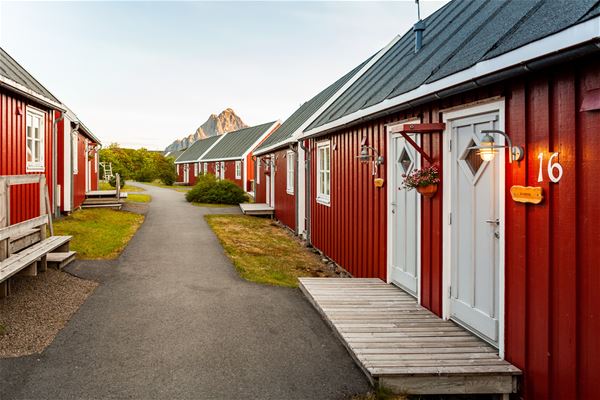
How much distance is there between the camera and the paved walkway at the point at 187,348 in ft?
14.0

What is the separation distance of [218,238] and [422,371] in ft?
31.6

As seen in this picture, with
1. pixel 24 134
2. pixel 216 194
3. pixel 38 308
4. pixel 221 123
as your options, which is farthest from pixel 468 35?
pixel 221 123

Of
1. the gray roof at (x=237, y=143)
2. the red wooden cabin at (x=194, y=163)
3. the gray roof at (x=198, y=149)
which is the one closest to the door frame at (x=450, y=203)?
the gray roof at (x=237, y=143)

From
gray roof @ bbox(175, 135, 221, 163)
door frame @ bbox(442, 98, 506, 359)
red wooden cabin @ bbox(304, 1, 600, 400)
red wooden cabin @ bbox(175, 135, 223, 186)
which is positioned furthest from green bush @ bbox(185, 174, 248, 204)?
gray roof @ bbox(175, 135, 221, 163)

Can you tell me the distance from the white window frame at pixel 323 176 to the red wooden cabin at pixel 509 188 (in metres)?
3.25

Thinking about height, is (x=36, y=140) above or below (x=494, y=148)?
above

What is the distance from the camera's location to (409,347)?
4.70 meters

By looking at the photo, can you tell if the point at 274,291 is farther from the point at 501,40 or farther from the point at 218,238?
the point at 218,238

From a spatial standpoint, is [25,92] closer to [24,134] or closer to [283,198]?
[24,134]

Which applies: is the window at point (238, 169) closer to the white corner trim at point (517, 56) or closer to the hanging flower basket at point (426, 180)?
the white corner trim at point (517, 56)

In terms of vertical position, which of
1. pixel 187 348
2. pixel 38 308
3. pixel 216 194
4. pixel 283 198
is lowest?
pixel 187 348

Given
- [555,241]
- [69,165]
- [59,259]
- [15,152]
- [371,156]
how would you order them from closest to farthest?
[555,241] < [371,156] < [59,259] < [15,152] < [69,165]

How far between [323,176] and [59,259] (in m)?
5.78

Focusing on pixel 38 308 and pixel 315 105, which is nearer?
pixel 38 308
